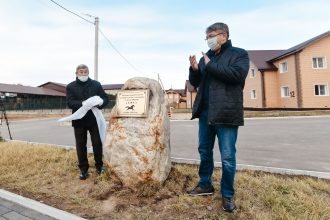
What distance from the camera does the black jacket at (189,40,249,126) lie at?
3.30 meters

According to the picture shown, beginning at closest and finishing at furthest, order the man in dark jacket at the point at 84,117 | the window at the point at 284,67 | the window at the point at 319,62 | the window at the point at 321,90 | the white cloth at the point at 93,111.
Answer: the white cloth at the point at 93,111 < the man in dark jacket at the point at 84,117 < the window at the point at 321,90 < the window at the point at 319,62 < the window at the point at 284,67

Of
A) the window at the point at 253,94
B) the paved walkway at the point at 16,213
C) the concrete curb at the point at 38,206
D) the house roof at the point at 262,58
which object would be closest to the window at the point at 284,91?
the house roof at the point at 262,58

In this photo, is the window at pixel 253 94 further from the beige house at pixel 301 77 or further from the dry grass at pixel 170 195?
the dry grass at pixel 170 195

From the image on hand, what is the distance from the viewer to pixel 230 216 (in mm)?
3250

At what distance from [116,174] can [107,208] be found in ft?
2.46

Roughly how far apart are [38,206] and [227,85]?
2.75m

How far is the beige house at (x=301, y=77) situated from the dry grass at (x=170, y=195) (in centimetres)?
2464

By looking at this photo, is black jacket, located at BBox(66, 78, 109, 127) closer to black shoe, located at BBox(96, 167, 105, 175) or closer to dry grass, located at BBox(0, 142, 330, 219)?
black shoe, located at BBox(96, 167, 105, 175)

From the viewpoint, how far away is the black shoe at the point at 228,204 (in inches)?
132

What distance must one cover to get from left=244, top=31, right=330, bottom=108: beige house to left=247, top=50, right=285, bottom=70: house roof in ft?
0.37

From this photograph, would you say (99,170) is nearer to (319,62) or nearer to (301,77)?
(301,77)

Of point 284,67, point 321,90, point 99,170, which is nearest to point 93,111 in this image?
point 99,170

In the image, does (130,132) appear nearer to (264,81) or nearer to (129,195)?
(129,195)

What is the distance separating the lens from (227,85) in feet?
11.2
